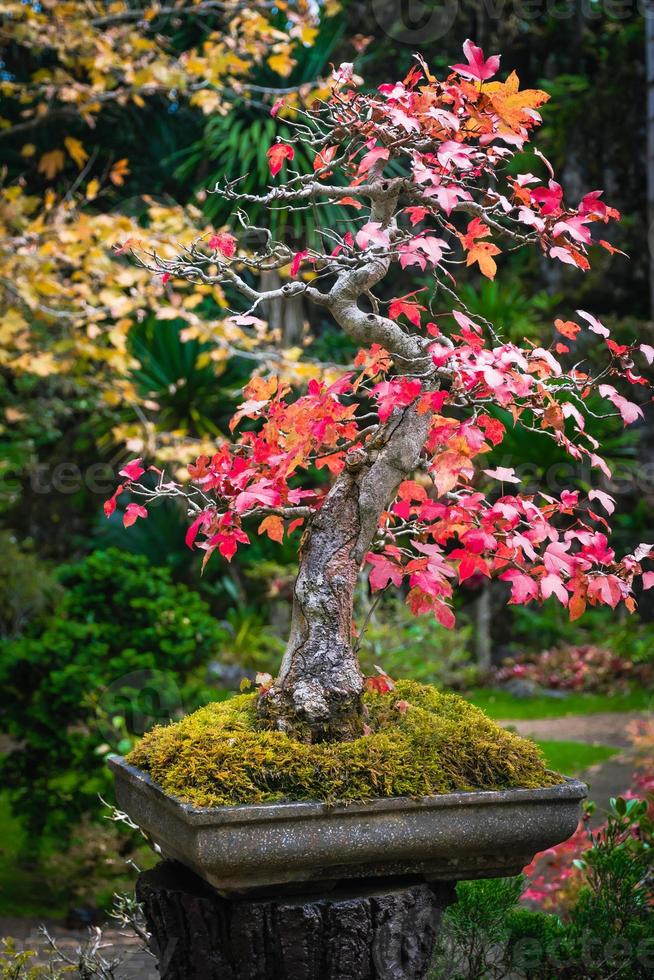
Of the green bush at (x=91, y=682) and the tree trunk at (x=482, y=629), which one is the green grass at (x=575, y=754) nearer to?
the green bush at (x=91, y=682)

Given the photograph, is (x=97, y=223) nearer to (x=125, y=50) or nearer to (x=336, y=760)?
(x=125, y=50)

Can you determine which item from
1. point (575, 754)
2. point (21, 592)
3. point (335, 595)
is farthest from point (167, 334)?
point (335, 595)

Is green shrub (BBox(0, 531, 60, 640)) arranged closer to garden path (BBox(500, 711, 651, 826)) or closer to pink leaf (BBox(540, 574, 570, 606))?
garden path (BBox(500, 711, 651, 826))

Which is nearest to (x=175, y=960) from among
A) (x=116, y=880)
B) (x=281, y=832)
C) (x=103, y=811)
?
(x=281, y=832)

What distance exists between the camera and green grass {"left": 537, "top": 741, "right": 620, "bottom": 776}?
4961mm

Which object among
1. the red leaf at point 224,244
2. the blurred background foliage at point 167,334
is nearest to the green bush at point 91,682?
the blurred background foliage at point 167,334

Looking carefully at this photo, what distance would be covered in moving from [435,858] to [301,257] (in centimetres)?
119

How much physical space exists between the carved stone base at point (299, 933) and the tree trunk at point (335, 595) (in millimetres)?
299

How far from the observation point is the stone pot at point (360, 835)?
1.64 m

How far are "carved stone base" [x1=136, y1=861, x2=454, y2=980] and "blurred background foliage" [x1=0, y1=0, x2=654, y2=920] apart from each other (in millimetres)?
2055

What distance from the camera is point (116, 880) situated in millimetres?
4027

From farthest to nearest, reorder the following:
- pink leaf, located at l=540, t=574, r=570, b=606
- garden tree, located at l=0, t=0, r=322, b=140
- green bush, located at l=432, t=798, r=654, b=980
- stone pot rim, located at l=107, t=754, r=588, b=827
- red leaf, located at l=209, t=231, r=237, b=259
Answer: garden tree, located at l=0, t=0, r=322, b=140, green bush, located at l=432, t=798, r=654, b=980, red leaf, located at l=209, t=231, r=237, b=259, pink leaf, located at l=540, t=574, r=570, b=606, stone pot rim, located at l=107, t=754, r=588, b=827

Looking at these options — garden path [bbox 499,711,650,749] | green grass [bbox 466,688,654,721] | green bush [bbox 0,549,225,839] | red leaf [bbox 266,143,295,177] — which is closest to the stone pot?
red leaf [bbox 266,143,295,177]

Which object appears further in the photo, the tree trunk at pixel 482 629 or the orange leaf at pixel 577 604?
the tree trunk at pixel 482 629
